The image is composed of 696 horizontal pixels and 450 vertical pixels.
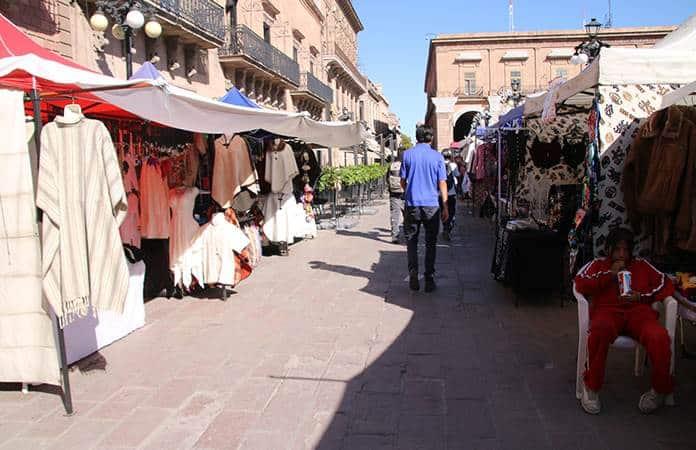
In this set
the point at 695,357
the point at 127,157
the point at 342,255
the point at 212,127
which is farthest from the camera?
the point at 342,255

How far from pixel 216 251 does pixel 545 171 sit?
4.79m

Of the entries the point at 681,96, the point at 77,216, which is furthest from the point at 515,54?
the point at 77,216

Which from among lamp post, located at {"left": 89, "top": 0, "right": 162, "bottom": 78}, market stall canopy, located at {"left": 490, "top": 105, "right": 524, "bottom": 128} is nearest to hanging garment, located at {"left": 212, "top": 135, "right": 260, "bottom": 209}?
lamp post, located at {"left": 89, "top": 0, "right": 162, "bottom": 78}

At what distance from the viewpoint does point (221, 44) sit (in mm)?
16266

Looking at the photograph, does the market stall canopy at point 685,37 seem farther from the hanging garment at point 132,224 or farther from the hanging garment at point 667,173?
the hanging garment at point 132,224

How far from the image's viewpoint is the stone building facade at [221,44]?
408 inches

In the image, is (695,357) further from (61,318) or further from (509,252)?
(61,318)

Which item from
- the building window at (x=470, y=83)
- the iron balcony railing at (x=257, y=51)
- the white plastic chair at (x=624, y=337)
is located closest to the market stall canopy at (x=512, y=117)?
the white plastic chair at (x=624, y=337)

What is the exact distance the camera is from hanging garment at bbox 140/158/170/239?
5.61m

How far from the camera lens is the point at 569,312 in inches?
211

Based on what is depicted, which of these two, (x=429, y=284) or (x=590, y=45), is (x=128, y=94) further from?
(x=590, y=45)

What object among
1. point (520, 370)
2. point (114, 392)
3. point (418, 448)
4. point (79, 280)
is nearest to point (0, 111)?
point (79, 280)

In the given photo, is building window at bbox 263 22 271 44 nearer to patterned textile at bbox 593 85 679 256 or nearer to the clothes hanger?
patterned textile at bbox 593 85 679 256

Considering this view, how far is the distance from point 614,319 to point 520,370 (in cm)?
77
